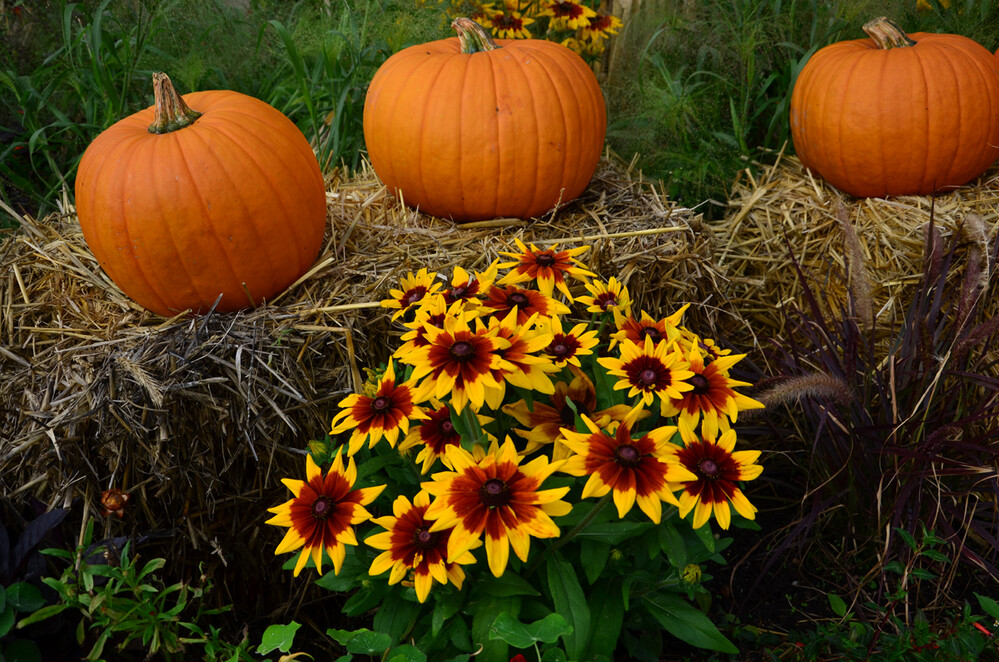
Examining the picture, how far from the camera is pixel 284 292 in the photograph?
1.98 m

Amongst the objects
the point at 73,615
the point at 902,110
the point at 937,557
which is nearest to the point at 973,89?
the point at 902,110

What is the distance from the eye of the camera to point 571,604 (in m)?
1.25

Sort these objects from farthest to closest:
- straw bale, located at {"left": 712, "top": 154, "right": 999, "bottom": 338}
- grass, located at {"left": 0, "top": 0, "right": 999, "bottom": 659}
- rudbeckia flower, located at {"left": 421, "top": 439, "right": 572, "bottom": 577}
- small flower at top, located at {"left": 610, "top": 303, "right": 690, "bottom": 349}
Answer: straw bale, located at {"left": 712, "top": 154, "right": 999, "bottom": 338}, grass, located at {"left": 0, "top": 0, "right": 999, "bottom": 659}, small flower at top, located at {"left": 610, "top": 303, "right": 690, "bottom": 349}, rudbeckia flower, located at {"left": 421, "top": 439, "right": 572, "bottom": 577}

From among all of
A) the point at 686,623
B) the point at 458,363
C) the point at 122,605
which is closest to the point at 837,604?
the point at 686,623

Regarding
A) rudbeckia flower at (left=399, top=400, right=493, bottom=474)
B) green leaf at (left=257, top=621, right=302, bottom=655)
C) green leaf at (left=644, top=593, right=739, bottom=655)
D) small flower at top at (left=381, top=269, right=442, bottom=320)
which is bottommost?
green leaf at (left=644, top=593, right=739, bottom=655)

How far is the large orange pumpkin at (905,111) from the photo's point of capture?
2352mm

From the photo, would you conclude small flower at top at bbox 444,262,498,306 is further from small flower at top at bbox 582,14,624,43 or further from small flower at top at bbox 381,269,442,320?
small flower at top at bbox 582,14,624,43

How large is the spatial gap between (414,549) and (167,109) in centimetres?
129

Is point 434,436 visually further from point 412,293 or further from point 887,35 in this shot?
point 887,35

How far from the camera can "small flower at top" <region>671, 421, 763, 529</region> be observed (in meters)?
1.11

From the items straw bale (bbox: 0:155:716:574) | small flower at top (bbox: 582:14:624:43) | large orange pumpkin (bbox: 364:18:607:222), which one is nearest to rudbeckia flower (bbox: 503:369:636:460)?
straw bale (bbox: 0:155:716:574)

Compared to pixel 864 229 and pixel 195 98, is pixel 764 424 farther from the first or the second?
pixel 195 98

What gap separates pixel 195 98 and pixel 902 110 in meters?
2.10

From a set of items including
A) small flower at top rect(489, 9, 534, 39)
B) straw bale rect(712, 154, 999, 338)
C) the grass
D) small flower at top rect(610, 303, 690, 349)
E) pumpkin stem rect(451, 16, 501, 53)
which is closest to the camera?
small flower at top rect(610, 303, 690, 349)
